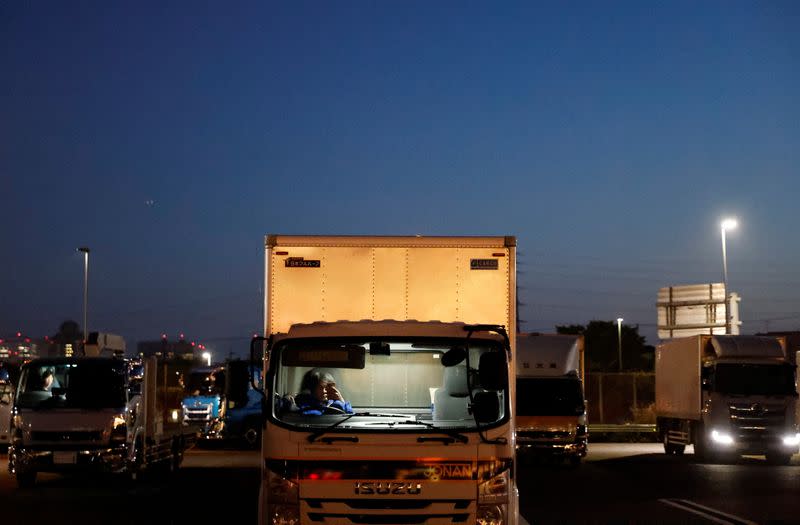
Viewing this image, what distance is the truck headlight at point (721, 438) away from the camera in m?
31.4

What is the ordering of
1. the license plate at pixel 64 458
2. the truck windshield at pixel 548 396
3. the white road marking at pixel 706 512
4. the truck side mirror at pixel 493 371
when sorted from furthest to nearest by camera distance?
1. the truck windshield at pixel 548 396
2. the license plate at pixel 64 458
3. the white road marking at pixel 706 512
4. the truck side mirror at pixel 493 371

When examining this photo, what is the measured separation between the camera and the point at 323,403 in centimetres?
1100

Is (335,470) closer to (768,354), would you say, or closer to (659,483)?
(659,483)

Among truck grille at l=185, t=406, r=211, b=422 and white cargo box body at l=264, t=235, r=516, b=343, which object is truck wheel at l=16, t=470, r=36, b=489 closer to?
truck grille at l=185, t=406, r=211, b=422

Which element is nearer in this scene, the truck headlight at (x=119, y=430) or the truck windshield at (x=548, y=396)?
the truck headlight at (x=119, y=430)

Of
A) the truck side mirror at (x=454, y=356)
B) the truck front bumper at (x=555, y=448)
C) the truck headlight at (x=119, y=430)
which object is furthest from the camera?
the truck front bumper at (x=555, y=448)

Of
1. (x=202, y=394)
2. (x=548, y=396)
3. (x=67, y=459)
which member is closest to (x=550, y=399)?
(x=548, y=396)

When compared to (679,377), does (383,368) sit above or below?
above

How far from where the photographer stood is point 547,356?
2947 centimetres

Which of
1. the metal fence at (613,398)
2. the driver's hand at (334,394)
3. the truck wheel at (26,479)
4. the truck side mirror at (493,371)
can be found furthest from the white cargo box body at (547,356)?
the metal fence at (613,398)

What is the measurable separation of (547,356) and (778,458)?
7.57 m

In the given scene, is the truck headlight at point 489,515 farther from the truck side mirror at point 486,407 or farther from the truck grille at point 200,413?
the truck grille at point 200,413

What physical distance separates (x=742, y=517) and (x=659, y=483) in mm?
6719

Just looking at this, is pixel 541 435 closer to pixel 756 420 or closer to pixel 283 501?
pixel 756 420
